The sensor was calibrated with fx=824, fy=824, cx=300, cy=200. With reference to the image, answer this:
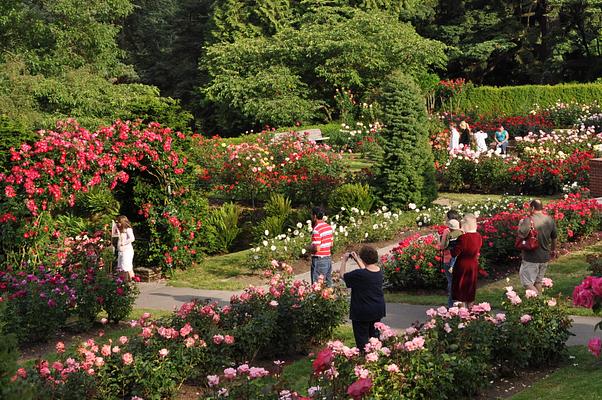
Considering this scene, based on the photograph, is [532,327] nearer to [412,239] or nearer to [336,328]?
[336,328]

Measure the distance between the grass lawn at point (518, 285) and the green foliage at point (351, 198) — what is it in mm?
5507

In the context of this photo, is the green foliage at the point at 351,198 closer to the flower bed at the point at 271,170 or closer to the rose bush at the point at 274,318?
the flower bed at the point at 271,170

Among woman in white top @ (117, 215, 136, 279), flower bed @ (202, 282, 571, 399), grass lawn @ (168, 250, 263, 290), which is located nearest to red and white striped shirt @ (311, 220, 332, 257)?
flower bed @ (202, 282, 571, 399)

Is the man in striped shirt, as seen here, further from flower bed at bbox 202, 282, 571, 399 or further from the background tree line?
the background tree line

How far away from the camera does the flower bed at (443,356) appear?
21.4 ft

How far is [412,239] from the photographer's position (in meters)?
13.1

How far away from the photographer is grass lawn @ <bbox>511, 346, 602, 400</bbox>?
23.5 feet

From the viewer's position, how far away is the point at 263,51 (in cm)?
3703

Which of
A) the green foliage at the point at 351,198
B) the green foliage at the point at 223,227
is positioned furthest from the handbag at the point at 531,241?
the green foliage at the point at 223,227

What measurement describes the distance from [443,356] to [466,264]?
2.29 metres

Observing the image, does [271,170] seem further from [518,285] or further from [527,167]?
[518,285]

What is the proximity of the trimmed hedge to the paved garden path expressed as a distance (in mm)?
22109

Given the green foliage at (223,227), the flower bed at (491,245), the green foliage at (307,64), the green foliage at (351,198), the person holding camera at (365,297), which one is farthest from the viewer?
the green foliage at (307,64)

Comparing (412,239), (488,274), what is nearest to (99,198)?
(412,239)
